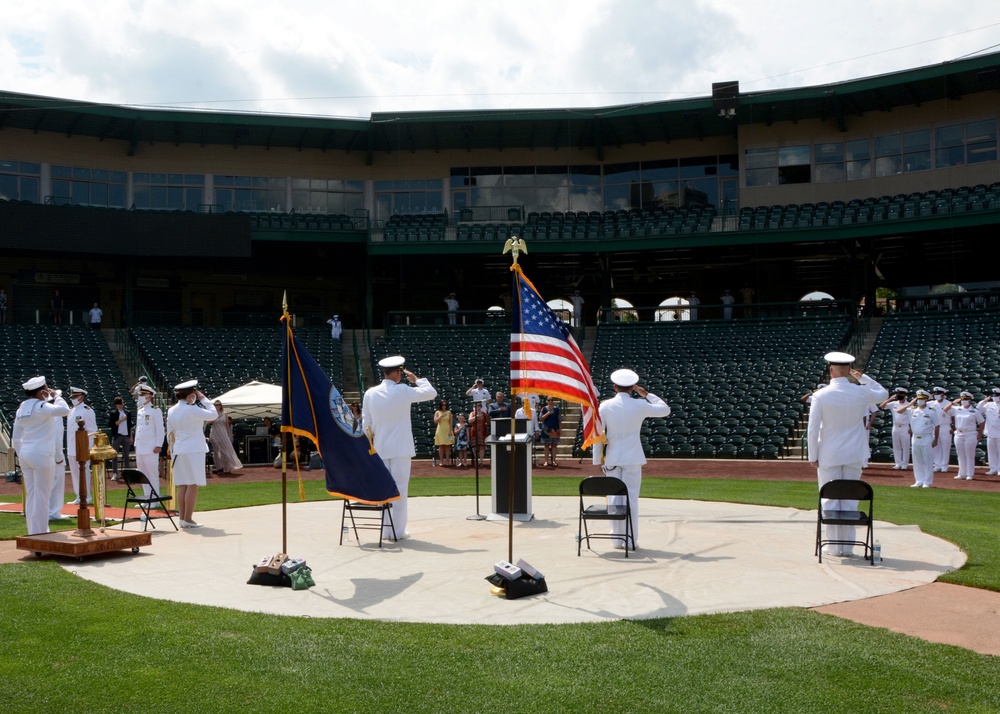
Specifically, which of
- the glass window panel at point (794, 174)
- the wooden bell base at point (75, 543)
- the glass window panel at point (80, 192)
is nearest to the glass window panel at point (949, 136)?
the glass window panel at point (794, 174)

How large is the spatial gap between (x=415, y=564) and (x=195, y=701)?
4411 mm

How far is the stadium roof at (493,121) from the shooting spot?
34812mm

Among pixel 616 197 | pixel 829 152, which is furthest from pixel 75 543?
pixel 829 152

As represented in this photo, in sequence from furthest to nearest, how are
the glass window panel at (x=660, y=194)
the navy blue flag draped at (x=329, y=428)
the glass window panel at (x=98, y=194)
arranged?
the glass window panel at (x=660, y=194), the glass window panel at (x=98, y=194), the navy blue flag draped at (x=329, y=428)

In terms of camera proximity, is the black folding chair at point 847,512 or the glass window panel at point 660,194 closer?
the black folding chair at point 847,512

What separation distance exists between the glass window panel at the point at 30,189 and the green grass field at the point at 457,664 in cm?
3463

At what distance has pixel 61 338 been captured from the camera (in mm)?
32625

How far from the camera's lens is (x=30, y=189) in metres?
37.7

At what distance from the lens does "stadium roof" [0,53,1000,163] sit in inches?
1371

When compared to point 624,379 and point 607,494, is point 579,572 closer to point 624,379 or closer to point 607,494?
point 607,494

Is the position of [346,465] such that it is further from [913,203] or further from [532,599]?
[913,203]

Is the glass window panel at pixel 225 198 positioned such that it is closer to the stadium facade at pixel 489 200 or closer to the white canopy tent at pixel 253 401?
the stadium facade at pixel 489 200

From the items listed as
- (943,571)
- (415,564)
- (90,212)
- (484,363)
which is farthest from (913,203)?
(90,212)

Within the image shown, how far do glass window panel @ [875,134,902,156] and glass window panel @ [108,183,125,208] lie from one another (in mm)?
32406
